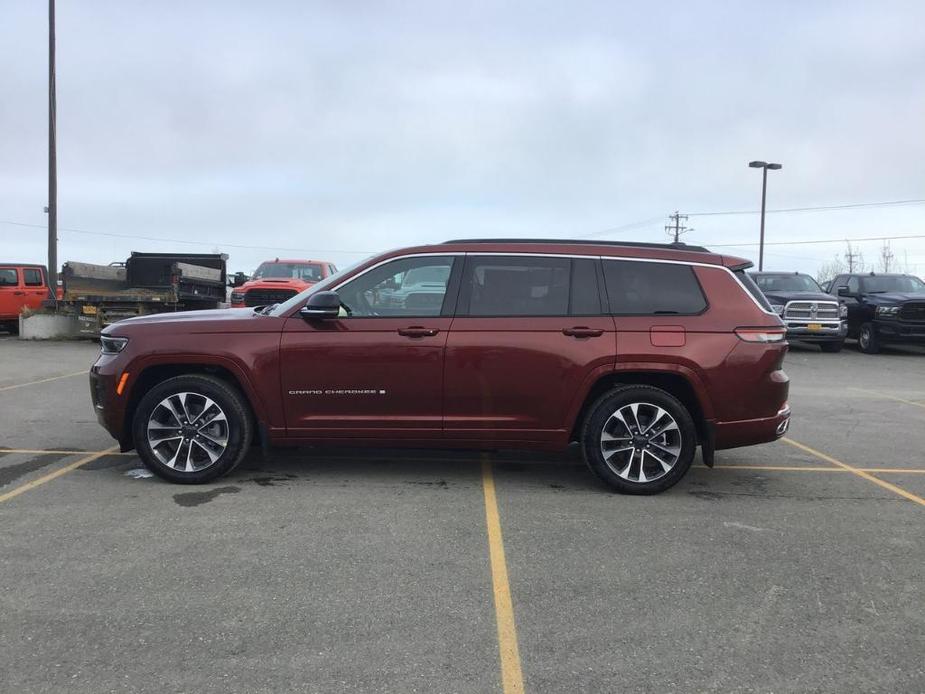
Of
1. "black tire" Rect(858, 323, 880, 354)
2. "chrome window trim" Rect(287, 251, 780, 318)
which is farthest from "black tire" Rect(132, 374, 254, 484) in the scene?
"black tire" Rect(858, 323, 880, 354)

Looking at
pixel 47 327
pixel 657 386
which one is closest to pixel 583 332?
pixel 657 386

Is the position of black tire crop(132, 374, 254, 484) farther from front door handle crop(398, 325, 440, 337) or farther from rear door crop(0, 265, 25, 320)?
rear door crop(0, 265, 25, 320)

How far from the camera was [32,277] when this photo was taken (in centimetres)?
2052

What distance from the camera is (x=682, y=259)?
206 inches

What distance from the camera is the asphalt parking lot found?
2.87 metres

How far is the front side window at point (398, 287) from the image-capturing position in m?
5.19

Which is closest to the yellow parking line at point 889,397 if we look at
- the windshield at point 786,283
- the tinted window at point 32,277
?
the windshield at point 786,283

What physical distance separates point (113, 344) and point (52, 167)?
1755 cm

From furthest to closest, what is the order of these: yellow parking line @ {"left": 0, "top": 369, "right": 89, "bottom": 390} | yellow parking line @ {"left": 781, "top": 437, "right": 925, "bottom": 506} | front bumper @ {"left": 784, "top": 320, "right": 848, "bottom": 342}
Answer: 1. front bumper @ {"left": 784, "top": 320, "right": 848, "bottom": 342}
2. yellow parking line @ {"left": 0, "top": 369, "right": 89, "bottom": 390}
3. yellow parking line @ {"left": 781, "top": 437, "right": 925, "bottom": 506}

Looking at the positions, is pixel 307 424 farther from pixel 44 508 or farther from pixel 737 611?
pixel 737 611

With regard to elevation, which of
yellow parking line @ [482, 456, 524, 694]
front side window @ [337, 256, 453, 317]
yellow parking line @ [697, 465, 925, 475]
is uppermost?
front side window @ [337, 256, 453, 317]

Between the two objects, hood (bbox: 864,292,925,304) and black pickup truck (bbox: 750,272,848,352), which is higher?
hood (bbox: 864,292,925,304)

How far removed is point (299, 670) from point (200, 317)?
126 inches

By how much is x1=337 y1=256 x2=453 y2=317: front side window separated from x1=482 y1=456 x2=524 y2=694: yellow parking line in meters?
1.53
